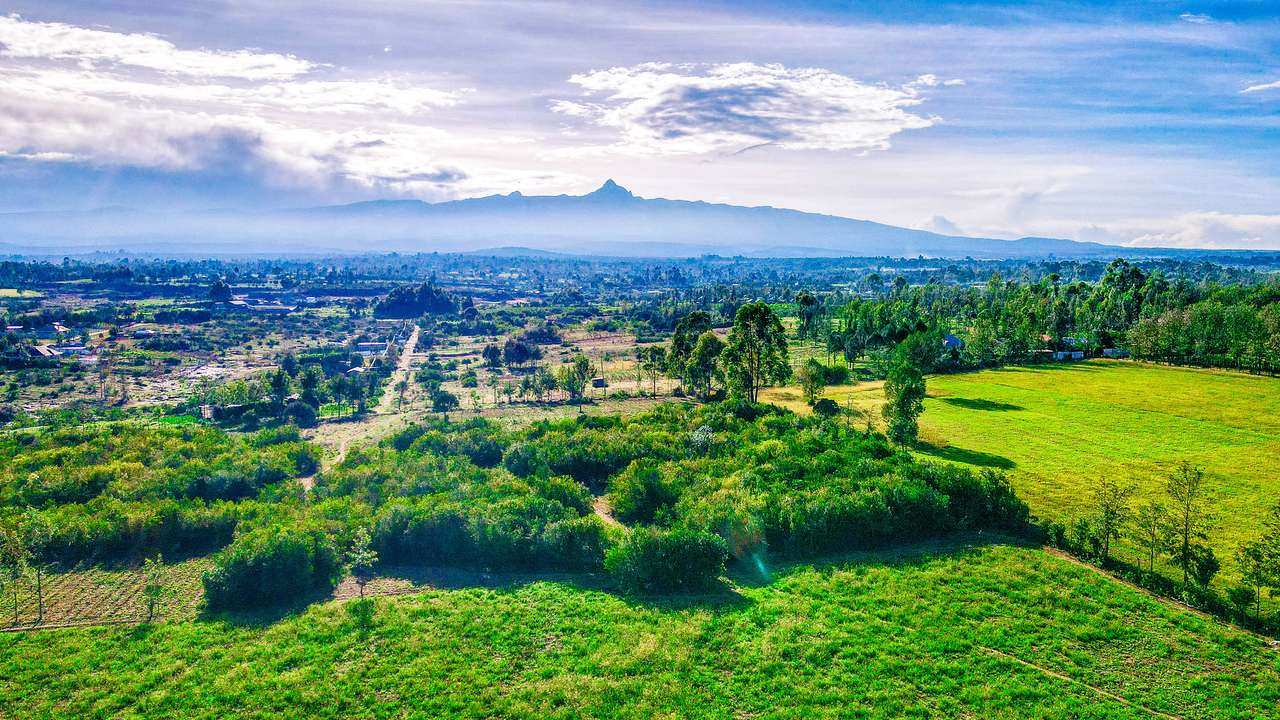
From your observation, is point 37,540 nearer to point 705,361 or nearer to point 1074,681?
point 1074,681

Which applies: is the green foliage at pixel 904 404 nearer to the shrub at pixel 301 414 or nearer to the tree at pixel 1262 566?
the tree at pixel 1262 566

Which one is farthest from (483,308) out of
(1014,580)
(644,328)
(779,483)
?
(1014,580)

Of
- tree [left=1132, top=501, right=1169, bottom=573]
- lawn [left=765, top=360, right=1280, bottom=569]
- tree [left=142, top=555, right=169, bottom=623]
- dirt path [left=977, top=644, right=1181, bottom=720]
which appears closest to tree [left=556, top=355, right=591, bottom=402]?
lawn [left=765, top=360, right=1280, bottom=569]

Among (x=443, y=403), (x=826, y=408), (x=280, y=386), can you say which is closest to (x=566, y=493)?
(x=826, y=408)

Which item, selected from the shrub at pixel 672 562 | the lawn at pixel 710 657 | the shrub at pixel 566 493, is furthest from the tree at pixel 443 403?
the shrub at pixel 672 562

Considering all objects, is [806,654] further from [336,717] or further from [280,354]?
[280,354]

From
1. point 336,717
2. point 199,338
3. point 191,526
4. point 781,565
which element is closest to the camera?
point 336,717
